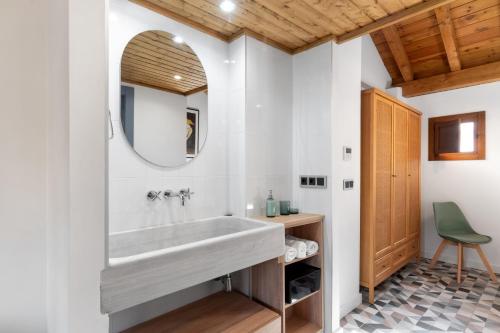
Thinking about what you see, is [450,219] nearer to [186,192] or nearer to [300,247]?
[300,247]

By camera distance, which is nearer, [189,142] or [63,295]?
[63,295]

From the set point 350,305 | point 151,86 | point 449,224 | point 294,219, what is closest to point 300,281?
point 294,219

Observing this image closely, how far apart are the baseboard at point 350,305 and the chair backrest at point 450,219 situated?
5.55 feet

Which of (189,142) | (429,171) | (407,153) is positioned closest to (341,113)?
(189,142)

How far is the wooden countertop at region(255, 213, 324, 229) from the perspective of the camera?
6.13ft

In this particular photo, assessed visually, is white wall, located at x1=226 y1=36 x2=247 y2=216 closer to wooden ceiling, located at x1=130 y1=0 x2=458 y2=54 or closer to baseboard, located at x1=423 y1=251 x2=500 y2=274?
wooden ceiling, located at x1=130 y1=0 x2=458 y2=54

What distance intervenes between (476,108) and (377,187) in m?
2.16

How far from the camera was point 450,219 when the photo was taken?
350cm

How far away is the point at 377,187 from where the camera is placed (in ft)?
8.79

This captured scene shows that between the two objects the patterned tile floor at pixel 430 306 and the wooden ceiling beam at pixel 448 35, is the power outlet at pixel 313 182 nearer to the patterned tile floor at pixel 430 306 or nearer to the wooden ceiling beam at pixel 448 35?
the patterned tile floor at pixel 430 306

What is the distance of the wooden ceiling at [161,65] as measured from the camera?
1.64 meters

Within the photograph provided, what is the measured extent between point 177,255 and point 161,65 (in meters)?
1.28

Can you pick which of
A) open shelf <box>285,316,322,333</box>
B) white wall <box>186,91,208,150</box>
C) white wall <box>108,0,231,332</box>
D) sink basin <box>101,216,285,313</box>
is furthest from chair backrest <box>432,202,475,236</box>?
white wall <box>186,91,208,150</box>

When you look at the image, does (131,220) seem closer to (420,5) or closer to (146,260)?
(146,260)
